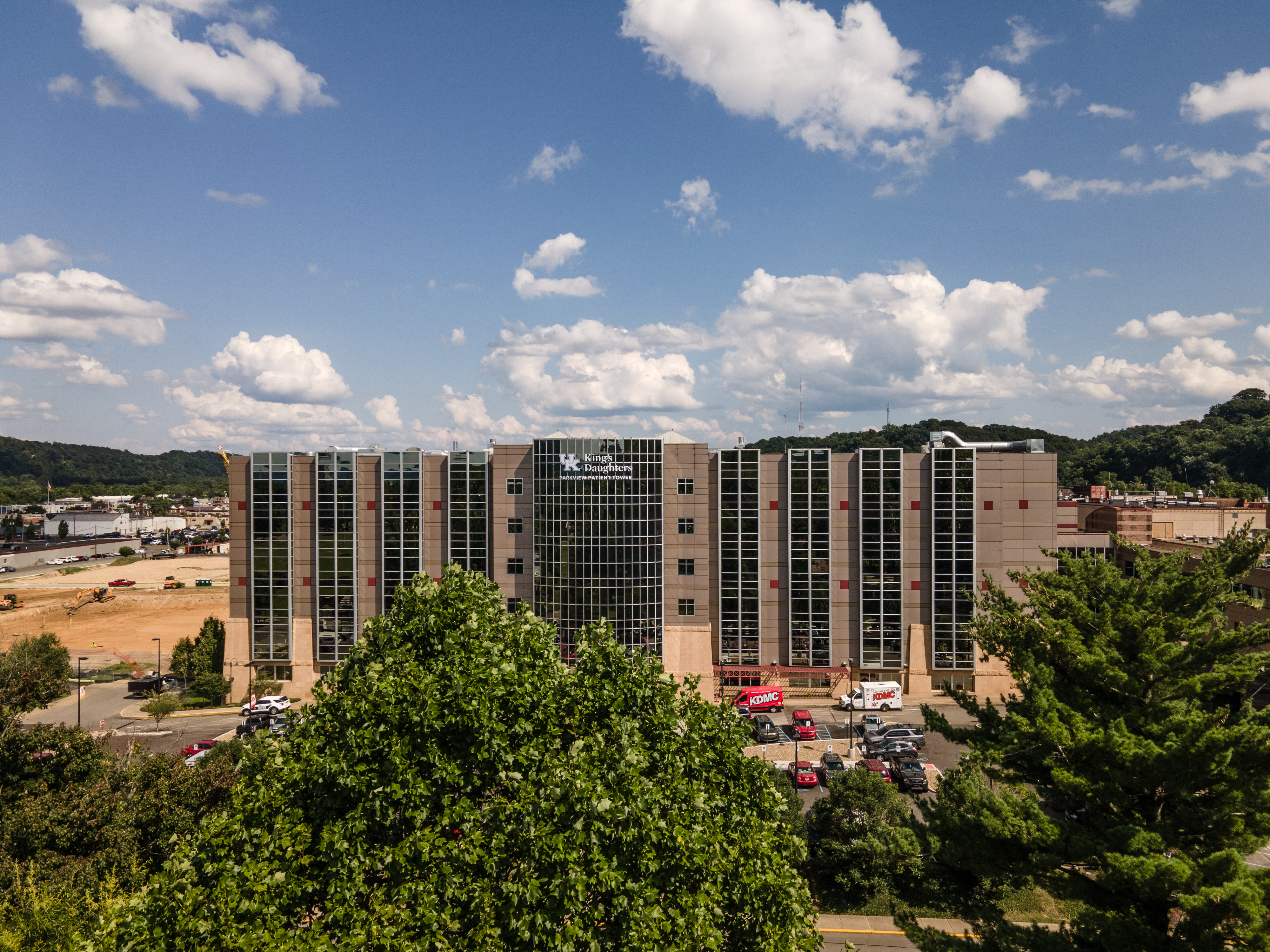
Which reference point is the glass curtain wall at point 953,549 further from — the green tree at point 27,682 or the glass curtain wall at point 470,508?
the green tree at point 27,682

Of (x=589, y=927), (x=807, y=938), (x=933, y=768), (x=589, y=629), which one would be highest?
(x=589, y=629)

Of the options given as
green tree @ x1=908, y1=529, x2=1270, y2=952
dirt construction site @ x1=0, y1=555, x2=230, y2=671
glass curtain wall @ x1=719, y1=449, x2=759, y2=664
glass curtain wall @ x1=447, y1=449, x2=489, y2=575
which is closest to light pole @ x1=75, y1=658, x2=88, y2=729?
dirt construction site @ x1=0, y1=555, x2=230, y2=671

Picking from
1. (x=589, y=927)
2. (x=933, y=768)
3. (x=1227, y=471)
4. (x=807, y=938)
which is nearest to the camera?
(x=589, y=927)

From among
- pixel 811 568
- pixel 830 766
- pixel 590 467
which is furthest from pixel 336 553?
pixel 830 766

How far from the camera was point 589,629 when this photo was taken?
19281mm

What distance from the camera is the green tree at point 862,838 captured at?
31.7 meters

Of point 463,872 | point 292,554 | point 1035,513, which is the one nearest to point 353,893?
point 463,872

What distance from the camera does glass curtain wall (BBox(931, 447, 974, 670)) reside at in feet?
199

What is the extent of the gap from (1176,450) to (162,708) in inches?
8453

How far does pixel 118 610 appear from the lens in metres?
116

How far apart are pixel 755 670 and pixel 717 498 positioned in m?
17.2

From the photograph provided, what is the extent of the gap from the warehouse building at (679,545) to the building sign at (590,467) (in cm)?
13

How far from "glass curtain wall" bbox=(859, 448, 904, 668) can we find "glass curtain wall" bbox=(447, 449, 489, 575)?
37.5 meters

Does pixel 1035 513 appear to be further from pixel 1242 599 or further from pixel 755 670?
pixel 1242 599
